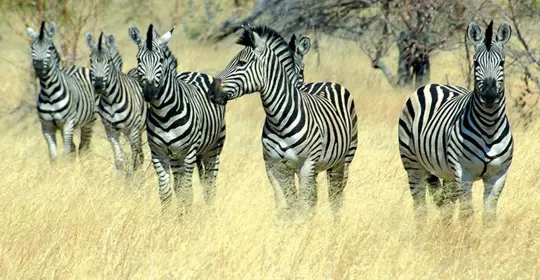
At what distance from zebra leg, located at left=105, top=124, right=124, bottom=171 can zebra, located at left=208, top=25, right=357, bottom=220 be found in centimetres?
288

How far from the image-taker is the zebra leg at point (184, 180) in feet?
25.3

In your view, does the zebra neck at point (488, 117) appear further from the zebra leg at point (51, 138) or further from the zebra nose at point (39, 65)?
the zebra nose at point (39, 65)

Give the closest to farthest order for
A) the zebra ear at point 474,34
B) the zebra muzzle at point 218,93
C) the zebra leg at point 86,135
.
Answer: the zebra ear at point 474,34 < the zebra muzzle at point 218,93 < the zebra leg at point 86,135

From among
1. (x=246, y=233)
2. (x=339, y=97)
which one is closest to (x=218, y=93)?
(x=246, y=233)

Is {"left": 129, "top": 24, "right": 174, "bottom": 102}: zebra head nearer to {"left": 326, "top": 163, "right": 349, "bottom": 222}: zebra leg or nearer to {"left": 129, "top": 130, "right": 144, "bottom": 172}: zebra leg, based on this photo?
{"left": 129, "top": 130, "right": 144, "bottom": 172}: zebra leg

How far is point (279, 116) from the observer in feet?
23.8

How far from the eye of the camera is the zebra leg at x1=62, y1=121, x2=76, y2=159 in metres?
10.8

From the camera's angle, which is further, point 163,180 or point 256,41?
point 163,180

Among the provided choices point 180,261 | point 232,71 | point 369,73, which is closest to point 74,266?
point 180,261

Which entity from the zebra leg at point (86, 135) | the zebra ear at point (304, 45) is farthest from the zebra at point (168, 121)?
the zebra leg at point (86, 135)

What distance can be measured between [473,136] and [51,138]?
5754 mm

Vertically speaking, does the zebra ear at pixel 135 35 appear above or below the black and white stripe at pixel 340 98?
above

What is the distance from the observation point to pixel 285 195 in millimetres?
7289

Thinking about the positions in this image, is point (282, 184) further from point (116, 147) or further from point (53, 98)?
point (53, 98)
